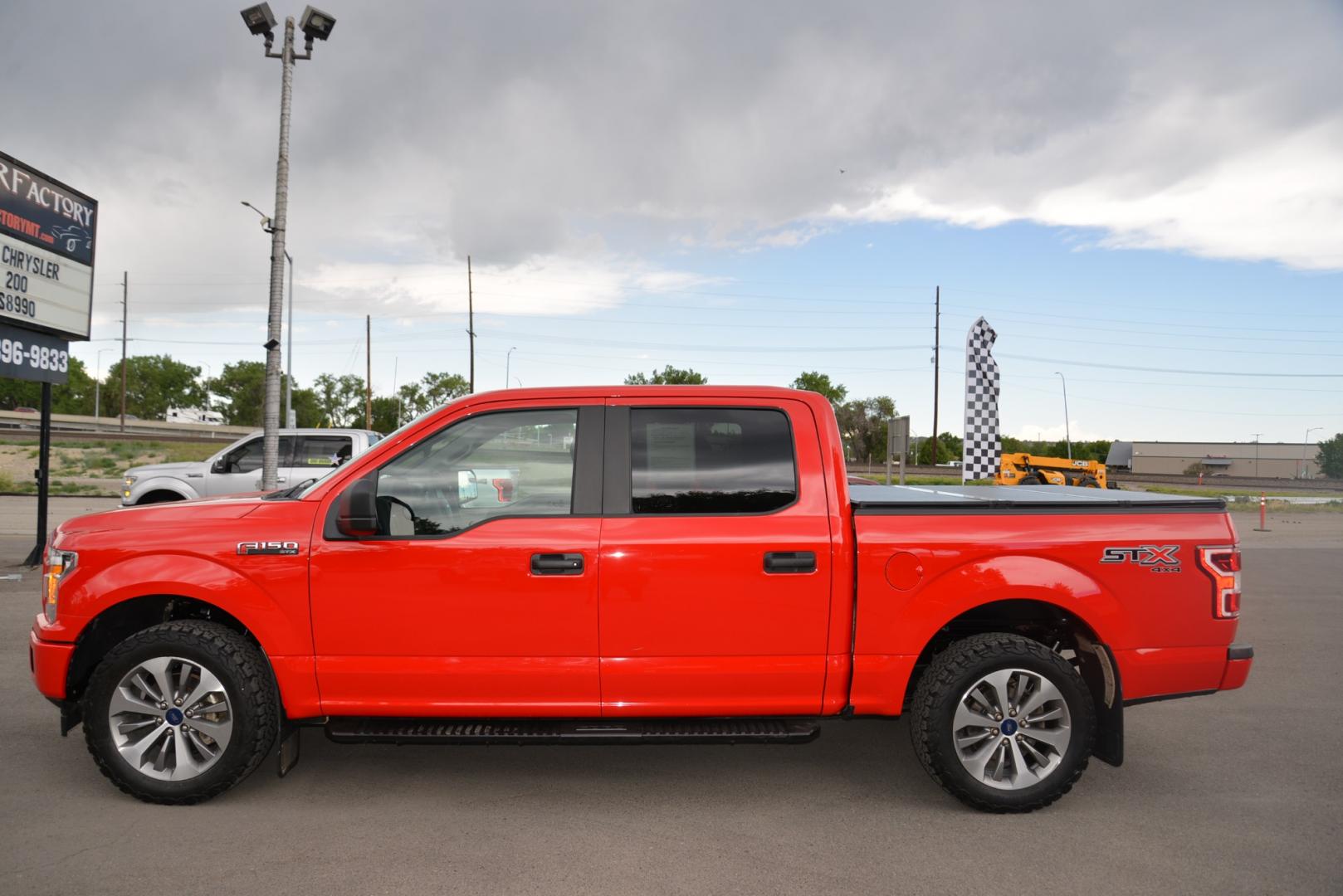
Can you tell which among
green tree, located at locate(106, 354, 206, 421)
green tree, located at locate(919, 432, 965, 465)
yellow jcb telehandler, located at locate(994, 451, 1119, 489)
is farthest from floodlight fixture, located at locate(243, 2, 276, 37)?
green tree, located at locate(106, 354, 206, 421)

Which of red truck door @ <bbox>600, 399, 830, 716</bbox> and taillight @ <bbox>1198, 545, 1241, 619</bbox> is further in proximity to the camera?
taillight @ <bbox>1198, 545, 1241, 619</bbox>

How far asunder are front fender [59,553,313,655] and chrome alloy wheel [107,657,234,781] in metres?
0.30

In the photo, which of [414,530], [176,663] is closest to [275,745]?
[176,663]

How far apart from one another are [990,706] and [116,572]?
3962 millimetres

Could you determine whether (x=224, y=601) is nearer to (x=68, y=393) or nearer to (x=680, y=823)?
(x=680, y=823)

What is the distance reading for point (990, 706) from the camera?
404cm

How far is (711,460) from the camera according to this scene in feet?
13.5

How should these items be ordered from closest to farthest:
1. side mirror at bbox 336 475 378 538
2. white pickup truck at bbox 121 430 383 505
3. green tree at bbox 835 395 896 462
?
1. side mirror at bbox 336 475 378 538
2. white pickup truck at bbox 121 430 383 505
3. green tree at bbox 835 395 896 462

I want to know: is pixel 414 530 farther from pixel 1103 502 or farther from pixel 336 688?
pixel 1103 502

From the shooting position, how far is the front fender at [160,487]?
12.9 meters

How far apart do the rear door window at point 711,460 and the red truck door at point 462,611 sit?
0.88 ft

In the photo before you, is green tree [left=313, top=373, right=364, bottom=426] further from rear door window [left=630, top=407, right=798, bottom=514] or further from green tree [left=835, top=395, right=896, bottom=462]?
rear door window [left=630, top=407, right=798, bottom=514]

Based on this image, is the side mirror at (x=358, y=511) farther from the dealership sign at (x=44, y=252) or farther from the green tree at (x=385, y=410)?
the green tree at (x=385, y=410)

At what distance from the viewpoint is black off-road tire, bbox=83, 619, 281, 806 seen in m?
3.94
